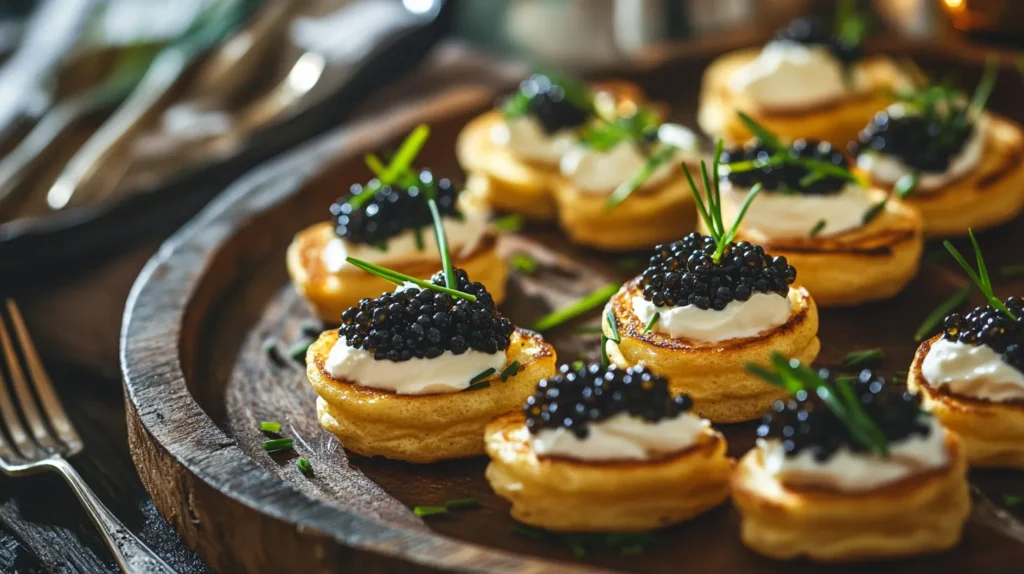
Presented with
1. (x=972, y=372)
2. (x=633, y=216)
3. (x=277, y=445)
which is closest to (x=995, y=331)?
(x=972, y=372)

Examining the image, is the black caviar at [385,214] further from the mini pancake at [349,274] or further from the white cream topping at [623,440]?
the white cream topping at [623,440]

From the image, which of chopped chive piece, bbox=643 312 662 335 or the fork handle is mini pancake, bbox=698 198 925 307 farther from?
the fork handle

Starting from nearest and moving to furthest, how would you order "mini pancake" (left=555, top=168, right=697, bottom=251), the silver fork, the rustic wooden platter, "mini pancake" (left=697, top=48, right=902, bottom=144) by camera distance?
the rustic wooden platter
the silver fork
"mini pancake" (left=555, top=168, right=697, bottom=251)
"mini pancake" (left=697, top=48, right=902, bottom=144)

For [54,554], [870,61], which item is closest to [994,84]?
[870,61]

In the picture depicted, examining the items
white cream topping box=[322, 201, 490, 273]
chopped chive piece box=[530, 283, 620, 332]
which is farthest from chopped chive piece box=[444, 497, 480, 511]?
white cream topping box=[322, 201, 490, 273]

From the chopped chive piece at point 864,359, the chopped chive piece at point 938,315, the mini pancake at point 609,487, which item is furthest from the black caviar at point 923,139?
the mini pancake at point 609,487

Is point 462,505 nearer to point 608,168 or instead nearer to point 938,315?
point 938,315
